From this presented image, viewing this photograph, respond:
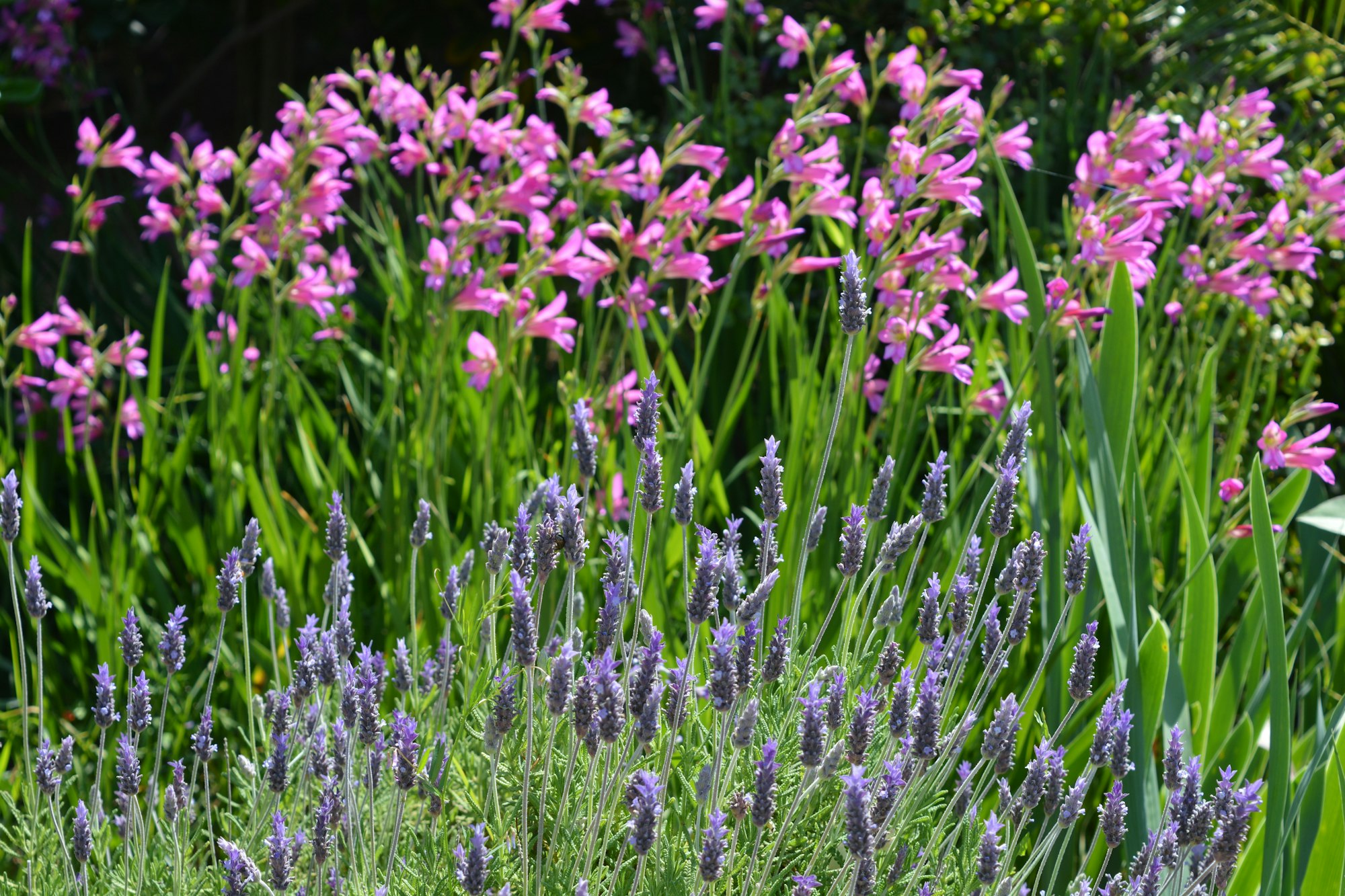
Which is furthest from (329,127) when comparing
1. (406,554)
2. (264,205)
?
(406,554)

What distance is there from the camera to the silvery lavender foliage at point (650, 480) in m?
1.14

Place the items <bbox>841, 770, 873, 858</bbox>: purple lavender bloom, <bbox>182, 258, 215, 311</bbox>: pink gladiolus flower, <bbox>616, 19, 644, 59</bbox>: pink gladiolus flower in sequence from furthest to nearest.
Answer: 1. <bbox>616, 19, 644, 59</bbox>: pink gladiolus flower
2. <bbox>182, 258, 215, 311</bbox>: pink gladiolus flower
3. <bbox>841, 770, 873, 858</bbox>: purple lavender bloom

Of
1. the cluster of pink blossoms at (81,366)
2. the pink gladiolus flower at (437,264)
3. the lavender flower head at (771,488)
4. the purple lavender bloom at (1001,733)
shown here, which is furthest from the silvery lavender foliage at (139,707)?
the cluster of pink blossoms at (81,366)

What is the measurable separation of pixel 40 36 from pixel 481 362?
3.22m

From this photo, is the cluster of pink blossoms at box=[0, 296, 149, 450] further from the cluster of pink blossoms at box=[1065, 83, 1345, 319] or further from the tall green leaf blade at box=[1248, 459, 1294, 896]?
the tall green leaf blade at box=[1248, 459, 1294, 896]

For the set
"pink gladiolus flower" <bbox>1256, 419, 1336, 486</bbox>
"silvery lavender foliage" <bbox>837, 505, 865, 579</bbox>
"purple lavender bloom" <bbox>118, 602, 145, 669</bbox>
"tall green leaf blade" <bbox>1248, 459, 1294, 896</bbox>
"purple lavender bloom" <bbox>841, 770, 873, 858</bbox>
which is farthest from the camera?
"pink gladiolus flower" <bbox>1256, 419, 1336, 486</bbox>

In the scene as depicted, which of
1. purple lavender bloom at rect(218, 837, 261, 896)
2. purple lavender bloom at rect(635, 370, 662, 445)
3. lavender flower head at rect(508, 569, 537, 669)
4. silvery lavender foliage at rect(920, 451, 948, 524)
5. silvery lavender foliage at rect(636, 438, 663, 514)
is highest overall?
purple lavender bloom at rect(635, 370, 662, 445)

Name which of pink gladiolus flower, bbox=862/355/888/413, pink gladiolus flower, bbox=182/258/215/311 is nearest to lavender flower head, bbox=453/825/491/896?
pink gladiolus flower, bbox=862/355/888/413

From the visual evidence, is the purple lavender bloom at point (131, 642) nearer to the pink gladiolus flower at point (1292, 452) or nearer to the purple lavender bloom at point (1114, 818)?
the purple lavender bloom at point (1114, 818)

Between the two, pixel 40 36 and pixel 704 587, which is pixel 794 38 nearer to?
pixel 704 587

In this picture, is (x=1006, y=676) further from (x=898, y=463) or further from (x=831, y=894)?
(x=831, y=894)

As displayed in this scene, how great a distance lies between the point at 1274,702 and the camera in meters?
1.52

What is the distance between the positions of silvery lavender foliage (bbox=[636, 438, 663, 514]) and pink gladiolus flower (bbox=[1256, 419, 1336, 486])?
1392 mm

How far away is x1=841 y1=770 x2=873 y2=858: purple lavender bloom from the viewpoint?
94cm
